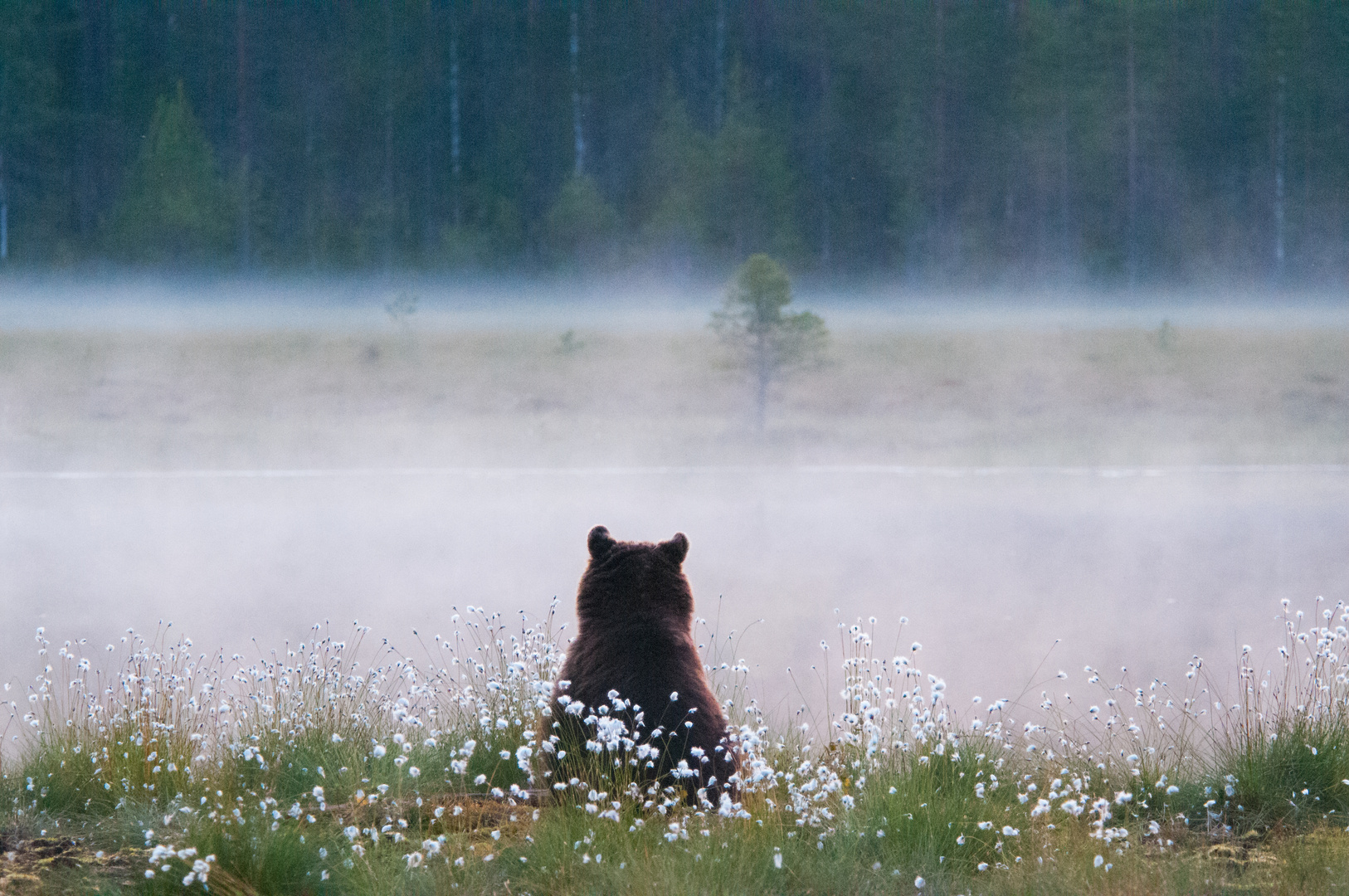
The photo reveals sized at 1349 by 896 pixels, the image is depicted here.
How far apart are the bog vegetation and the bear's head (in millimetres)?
376

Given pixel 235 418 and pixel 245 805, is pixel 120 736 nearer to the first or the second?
pixel 245 805

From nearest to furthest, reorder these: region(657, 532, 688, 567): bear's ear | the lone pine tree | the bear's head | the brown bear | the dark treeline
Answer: the brown bear → the bear's head → region(657, 532, 688, 567): bear's ear → the lone pine tree → the dark treeline

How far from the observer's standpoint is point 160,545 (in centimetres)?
1925

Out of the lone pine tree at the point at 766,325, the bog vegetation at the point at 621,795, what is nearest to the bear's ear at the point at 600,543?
the bog vegetation at the point at 621,795

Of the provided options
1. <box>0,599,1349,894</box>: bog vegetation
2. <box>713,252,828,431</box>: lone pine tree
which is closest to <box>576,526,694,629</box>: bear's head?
<box>0,599,1349,894</box>: bog vegetation

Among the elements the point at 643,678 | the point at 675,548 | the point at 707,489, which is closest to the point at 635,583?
the point at 675,548

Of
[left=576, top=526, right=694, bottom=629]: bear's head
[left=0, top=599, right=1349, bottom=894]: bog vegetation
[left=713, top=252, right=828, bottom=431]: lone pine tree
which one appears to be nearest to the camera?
[left=0, top=599, right=1349, bottom=894]: bog vegetation

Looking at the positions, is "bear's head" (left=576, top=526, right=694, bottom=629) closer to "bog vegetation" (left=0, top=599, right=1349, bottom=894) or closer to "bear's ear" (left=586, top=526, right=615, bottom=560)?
"bear's ear" (left=586, top=526, right=615, bottom=560)

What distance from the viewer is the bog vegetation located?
3.12 metres

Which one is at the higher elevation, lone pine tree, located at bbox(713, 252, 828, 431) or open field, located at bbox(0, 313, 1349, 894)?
lone pine tree, located at bbox(713, 252, 828, 431)

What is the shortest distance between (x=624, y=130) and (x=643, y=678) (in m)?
33.2

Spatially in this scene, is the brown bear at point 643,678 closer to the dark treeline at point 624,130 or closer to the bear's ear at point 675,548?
the bear's ear at point 675,548

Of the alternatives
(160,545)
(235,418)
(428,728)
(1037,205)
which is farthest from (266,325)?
(428,728)

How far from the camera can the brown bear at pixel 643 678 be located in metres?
3.42
